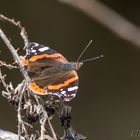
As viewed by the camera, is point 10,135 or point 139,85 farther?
point 139,85

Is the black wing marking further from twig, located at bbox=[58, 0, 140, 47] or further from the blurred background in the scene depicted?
the blurred background

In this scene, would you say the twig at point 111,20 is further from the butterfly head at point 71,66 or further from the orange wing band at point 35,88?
the butterfly head at point 71,66

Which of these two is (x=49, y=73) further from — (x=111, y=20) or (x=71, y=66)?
(x=111, y=20)

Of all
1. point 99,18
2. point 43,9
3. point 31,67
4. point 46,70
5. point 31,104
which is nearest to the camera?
point 99,18

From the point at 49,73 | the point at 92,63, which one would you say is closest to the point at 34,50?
the point at 49,73

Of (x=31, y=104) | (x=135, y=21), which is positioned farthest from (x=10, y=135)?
(x=135, y=21)

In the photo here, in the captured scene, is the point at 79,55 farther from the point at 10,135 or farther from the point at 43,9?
the point at 10,135
